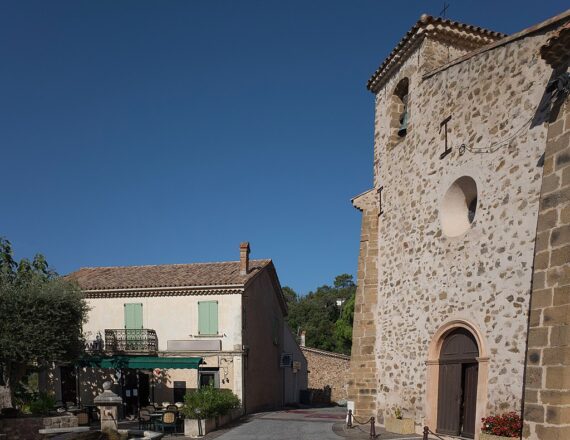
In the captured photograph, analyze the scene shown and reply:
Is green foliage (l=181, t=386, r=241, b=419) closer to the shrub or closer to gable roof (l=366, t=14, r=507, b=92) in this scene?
the shrub

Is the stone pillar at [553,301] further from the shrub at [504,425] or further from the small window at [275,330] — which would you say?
the small window at [275,330]

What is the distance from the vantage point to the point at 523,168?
1034cm

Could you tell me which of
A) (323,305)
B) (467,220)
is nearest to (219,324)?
(467,220)

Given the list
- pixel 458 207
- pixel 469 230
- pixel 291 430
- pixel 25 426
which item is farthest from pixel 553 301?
pixel 25 426

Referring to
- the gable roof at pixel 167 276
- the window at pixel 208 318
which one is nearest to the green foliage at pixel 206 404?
the window at pixel 208 318

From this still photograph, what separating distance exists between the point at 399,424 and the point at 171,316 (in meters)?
12.2

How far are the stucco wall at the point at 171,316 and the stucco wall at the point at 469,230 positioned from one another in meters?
7.43

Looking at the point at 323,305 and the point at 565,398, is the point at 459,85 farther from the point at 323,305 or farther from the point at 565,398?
the point at 323,305

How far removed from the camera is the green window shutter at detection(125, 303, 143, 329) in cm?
2283

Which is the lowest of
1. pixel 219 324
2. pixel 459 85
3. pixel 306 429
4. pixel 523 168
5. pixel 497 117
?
pixel 306 429

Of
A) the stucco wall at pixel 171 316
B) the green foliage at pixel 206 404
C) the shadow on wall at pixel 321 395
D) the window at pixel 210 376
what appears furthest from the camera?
the shadow on wall at pixel 321 395

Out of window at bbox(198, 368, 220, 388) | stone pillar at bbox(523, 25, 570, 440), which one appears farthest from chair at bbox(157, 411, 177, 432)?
stone pillar at bbox(523, 25, 570, 440)

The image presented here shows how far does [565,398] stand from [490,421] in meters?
2.88

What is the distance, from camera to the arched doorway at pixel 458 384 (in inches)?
452
